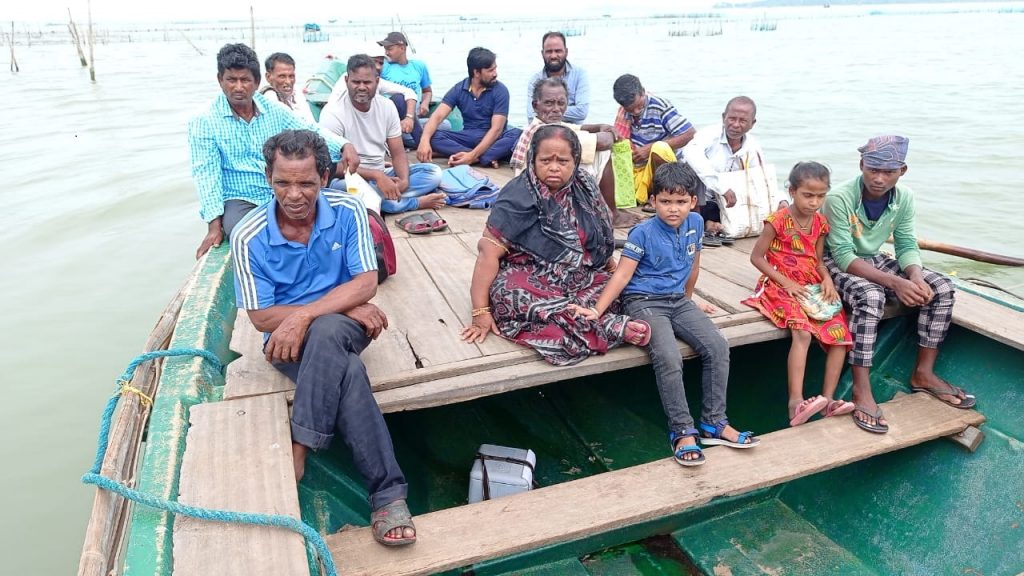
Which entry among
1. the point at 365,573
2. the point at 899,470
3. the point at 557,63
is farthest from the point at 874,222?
the point at 557,63

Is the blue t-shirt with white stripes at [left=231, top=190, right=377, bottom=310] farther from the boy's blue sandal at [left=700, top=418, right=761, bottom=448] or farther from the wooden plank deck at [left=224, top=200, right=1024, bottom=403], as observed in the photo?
the boy's blue sandal at [left=700, top=418, right=761, bottom=448]

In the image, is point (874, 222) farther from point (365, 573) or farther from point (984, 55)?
point (984, 55)

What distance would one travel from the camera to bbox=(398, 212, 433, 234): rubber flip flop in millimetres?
4148

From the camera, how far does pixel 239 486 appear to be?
6.21 ft

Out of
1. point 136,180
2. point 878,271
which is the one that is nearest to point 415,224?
point 878,271

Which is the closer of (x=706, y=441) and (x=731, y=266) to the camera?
(x=706, y=441)

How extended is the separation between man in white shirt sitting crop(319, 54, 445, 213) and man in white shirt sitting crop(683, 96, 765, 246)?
173 cm

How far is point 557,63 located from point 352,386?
13.8ft

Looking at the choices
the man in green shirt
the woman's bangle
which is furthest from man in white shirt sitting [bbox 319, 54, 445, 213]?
the man in green shirt

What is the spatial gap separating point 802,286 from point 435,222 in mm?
2180

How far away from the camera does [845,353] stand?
2973 mm

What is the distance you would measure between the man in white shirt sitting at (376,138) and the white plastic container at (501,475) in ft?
6.82

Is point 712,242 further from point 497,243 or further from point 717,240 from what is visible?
point 497,243

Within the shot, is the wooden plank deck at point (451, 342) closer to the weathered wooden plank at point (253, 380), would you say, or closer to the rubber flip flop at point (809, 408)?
the weathered wooden plank at point (253, 380)
